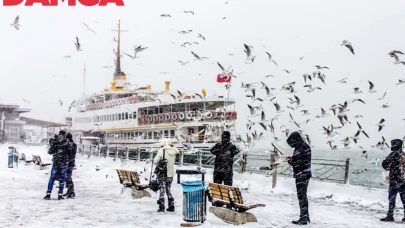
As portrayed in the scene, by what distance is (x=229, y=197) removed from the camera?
8188 mm

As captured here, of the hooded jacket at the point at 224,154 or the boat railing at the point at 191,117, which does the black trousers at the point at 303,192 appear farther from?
the boat railing at the point at 191,117

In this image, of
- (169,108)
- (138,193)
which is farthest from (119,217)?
(169,108)

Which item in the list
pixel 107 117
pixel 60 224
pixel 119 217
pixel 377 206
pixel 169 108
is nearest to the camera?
pixel 60 224

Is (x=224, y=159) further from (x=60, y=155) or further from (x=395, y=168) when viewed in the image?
(x=60, y=155)

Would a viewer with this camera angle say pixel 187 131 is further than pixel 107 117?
No

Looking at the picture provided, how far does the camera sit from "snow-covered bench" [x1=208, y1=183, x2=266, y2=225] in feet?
26.5

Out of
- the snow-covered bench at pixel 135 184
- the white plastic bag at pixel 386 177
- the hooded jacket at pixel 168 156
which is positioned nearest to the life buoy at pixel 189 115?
the snow-covered bench at pixel 135 184

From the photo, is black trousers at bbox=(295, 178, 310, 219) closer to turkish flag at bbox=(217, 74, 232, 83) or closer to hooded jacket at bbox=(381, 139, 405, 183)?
hooded jacket at bbox=(381, 139, 405, 183)

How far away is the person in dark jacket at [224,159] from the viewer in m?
9.42

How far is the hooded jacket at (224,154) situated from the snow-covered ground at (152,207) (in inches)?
40.5

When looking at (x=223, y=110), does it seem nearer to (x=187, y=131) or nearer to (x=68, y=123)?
(x=187, y=131)

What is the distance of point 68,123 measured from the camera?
5047cm

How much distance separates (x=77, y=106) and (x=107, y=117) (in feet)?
36.1

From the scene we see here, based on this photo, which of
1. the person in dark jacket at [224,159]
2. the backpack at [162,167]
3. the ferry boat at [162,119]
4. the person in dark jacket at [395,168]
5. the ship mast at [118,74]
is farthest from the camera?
the ship mast at [118,74]
